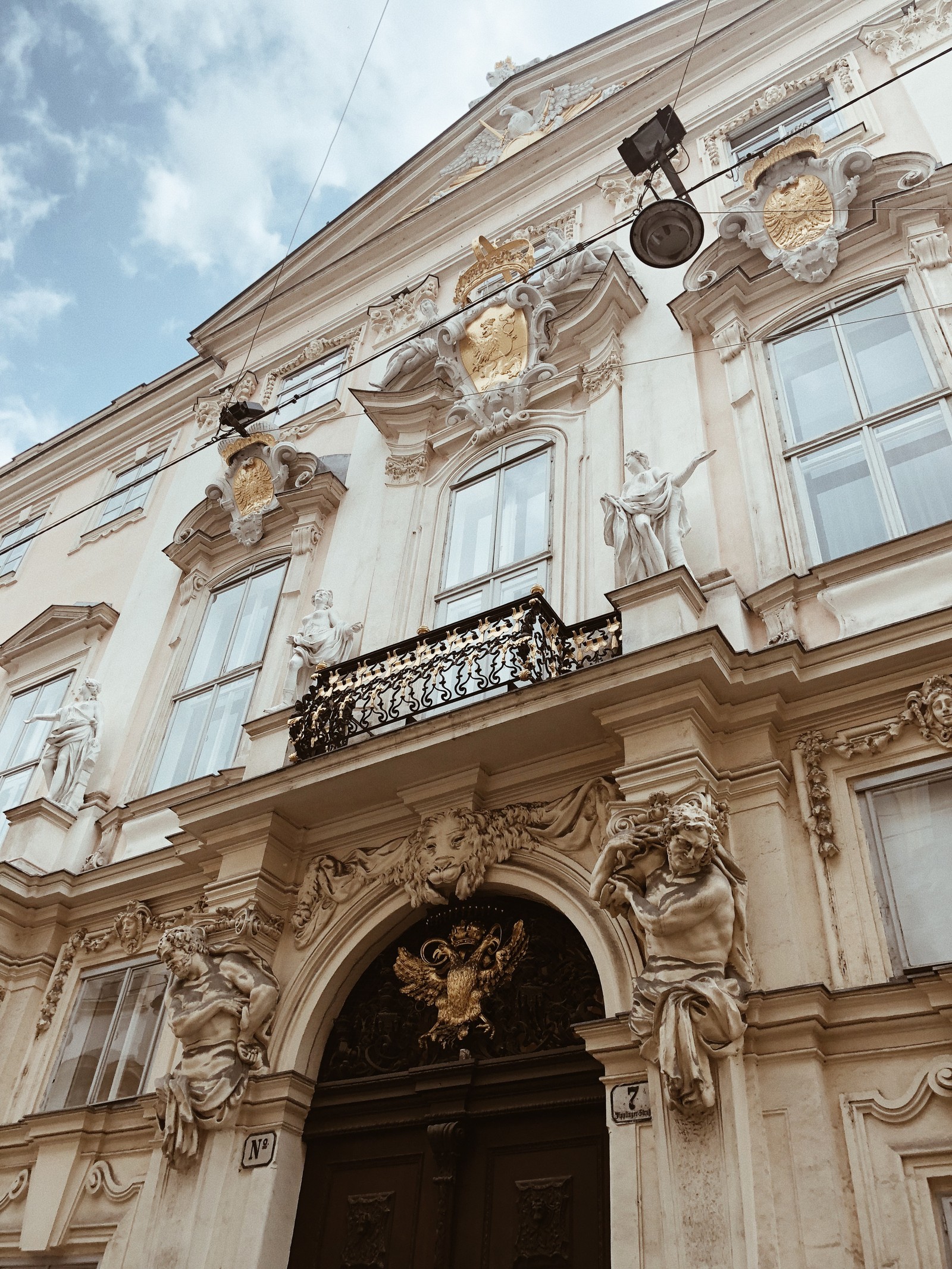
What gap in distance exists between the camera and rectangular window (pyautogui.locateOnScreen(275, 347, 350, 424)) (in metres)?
12.8

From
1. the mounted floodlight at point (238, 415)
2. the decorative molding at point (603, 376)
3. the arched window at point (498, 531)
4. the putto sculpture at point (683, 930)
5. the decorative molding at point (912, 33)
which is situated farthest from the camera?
the mounted floodlight at point (238, 415)

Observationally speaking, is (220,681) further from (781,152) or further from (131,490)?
(781,152)

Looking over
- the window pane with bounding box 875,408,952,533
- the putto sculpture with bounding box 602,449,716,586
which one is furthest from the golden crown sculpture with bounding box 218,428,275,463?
the window pane with bounding box 875,408,952,533

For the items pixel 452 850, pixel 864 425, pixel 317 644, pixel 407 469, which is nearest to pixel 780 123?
pixel 864 425

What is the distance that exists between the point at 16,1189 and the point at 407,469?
6.72 m

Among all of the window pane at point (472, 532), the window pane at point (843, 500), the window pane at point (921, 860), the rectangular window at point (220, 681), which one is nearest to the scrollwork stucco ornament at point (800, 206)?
the window pane at point (843, 500)

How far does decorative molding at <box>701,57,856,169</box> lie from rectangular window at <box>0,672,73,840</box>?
29.2 feet

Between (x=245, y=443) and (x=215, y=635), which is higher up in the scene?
(x=245, y=443)

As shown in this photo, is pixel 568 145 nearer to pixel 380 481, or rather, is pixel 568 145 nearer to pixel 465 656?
pixel 380 481

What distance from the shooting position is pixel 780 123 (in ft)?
35.9

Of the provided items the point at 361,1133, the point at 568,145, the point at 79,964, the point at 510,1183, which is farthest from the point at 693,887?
the point at 568,145

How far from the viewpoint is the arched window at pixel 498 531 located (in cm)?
873

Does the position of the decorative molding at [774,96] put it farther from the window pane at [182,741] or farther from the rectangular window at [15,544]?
the rectangular window at [15,544]

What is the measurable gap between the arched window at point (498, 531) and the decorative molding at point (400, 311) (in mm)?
3552
